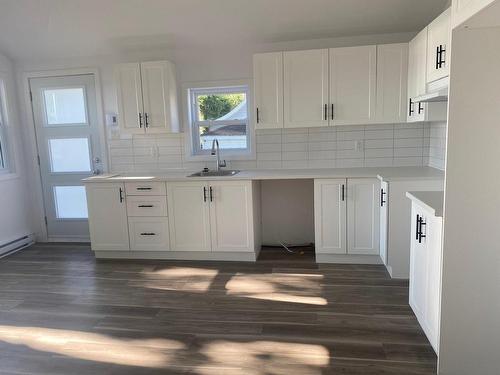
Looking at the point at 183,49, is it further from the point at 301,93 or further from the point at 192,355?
the point at 192,355

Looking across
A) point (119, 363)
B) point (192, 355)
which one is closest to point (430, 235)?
point (192, 355)

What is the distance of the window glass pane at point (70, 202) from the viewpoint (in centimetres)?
471

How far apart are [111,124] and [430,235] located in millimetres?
3720

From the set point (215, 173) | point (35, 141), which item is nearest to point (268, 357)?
point (215, 173)

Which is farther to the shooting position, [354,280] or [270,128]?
[270,128]

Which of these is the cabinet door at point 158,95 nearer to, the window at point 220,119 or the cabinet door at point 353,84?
the window at point 220,119

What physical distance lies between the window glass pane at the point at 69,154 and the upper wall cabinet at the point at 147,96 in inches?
34.0

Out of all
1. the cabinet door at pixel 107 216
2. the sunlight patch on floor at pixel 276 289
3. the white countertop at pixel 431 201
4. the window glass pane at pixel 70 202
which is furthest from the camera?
the window glass pane at pixel 70 202

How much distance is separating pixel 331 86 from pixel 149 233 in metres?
2.41

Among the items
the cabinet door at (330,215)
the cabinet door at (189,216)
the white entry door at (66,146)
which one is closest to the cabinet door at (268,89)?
the cabinet door at (330,215)

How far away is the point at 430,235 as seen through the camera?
2.09 meters

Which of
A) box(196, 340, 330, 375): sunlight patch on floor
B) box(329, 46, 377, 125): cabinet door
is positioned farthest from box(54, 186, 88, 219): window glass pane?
box(329, 46, 377, 125): cabinet door

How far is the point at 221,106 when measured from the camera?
434 centimetres

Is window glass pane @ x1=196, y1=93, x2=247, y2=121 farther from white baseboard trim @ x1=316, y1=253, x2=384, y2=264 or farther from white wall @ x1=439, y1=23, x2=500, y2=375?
white wall @ x1=439, y1=23, x2=500, y2=375
